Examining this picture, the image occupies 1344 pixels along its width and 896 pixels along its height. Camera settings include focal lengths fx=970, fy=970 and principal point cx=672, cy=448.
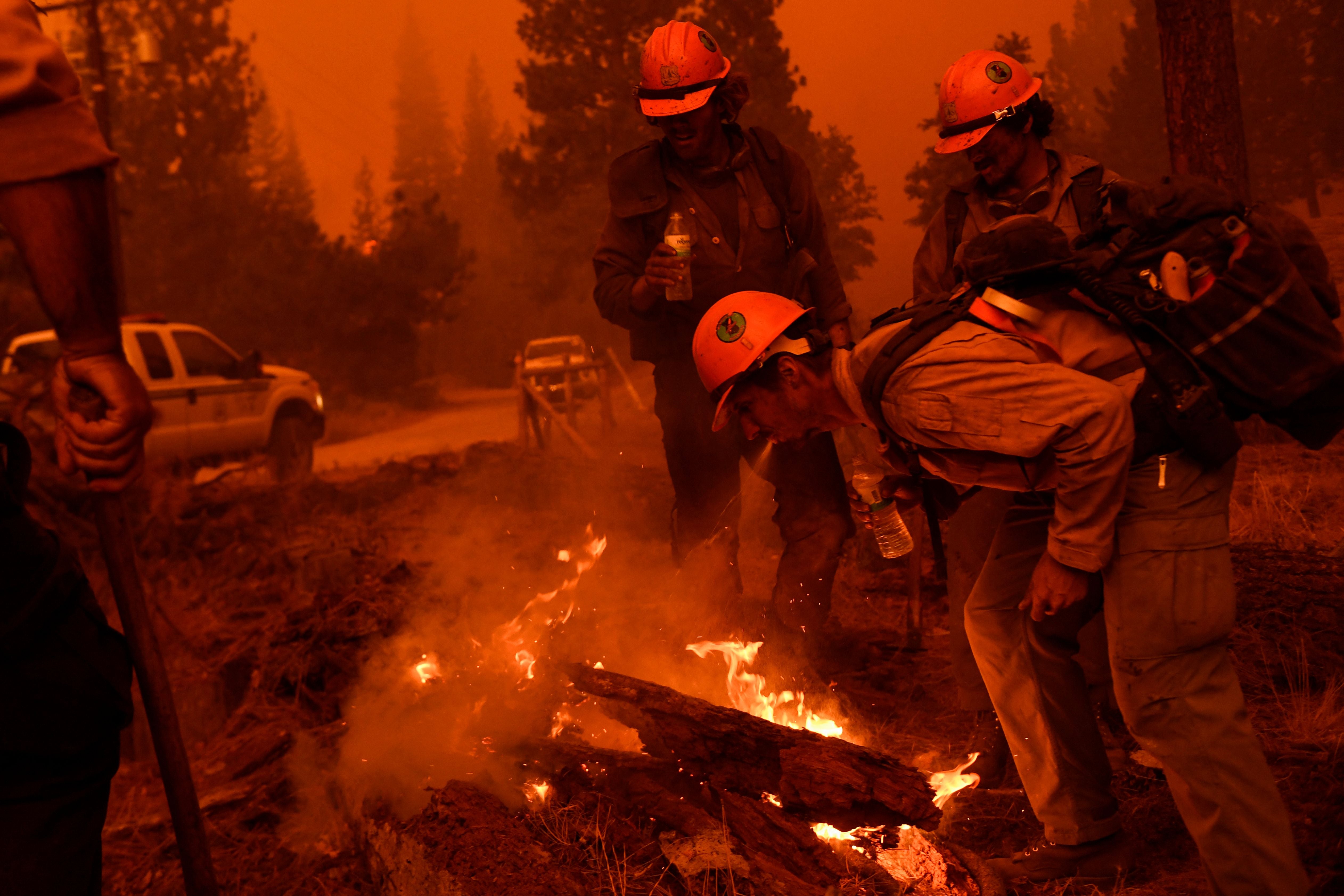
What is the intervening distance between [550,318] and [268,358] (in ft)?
41.7

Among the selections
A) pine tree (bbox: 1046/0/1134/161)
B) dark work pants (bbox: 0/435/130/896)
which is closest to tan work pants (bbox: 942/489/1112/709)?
dark work pants (bbox: 0/435/130/896)

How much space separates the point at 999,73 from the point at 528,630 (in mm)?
3016

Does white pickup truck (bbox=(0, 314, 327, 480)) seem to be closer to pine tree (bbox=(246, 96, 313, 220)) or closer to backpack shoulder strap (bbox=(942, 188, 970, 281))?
backpack shoulder strap (bbox=(942, 188, 970, 281))

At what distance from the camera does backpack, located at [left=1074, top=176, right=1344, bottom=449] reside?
88.3 inches

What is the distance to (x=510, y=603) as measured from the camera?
16.4ft

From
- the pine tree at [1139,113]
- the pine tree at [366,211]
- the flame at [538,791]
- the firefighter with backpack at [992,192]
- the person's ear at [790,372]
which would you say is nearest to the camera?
the person's ear at [790,372]

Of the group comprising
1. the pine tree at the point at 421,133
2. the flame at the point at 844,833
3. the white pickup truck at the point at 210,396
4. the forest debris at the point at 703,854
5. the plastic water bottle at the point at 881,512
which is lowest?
the pine tree at the point at 421,133

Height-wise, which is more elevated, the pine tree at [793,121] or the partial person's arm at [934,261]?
the partial person's arm at [934,261]

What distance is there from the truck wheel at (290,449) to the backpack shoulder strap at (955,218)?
35.5 ft

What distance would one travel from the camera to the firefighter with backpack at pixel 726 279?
4.15 metres

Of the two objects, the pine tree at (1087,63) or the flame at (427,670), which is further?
the pine tree at (1087,63)

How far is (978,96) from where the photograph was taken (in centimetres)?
350

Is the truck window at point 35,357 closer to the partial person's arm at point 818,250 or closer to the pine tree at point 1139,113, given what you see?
the partial person's arm at point 818,250

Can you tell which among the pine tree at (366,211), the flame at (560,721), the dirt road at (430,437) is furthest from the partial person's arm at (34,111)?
the pine tree at (366,211)
